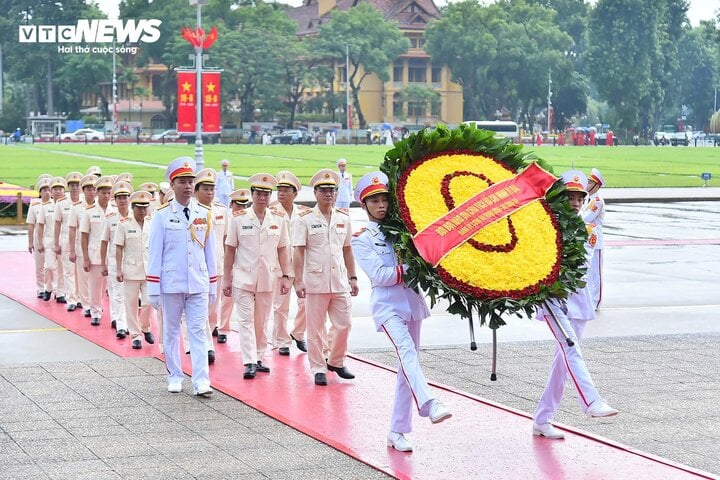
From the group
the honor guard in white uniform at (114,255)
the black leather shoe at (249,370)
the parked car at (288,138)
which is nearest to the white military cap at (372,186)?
the black leather shoe at (249,370)

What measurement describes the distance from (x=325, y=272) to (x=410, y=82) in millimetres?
113830

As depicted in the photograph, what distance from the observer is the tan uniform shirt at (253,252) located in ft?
36.5

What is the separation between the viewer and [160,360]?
11.5 meters

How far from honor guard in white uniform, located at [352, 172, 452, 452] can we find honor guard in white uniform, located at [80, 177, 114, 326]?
6.27 meters

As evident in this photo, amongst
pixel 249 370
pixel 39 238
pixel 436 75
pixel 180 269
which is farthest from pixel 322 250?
pixel 436 75

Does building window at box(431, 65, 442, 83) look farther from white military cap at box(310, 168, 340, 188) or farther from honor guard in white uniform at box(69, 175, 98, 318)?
white military cap at box(310, 168, 340, 188)

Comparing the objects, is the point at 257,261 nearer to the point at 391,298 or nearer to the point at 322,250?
the point at 322,250

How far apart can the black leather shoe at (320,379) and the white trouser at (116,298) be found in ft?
10.3

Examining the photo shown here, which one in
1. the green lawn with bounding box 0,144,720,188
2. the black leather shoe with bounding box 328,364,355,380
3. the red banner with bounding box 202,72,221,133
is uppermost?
the red banner with bounding box 202,72,221,133

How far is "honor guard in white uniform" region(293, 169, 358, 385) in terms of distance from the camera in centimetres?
1060

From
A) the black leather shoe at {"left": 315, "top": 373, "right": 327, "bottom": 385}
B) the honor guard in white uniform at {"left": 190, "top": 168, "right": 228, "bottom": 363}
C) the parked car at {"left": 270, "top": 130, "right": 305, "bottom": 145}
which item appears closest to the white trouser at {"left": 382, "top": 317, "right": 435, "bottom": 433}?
the black leather shoe at {"left": 315, "top": 373, "right": 327, "bottom": 385}

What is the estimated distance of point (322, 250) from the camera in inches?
420

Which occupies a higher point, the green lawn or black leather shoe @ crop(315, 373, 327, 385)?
black leather shoe @ crop(315, 373, 327, 385)

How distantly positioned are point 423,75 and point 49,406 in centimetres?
11508
